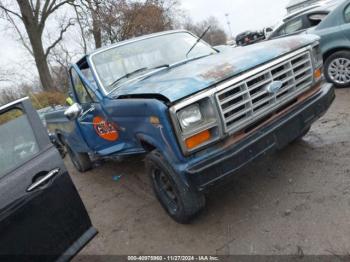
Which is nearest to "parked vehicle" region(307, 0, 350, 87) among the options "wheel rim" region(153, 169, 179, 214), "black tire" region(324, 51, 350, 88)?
"black tire" region(324, 51, 350, 88)

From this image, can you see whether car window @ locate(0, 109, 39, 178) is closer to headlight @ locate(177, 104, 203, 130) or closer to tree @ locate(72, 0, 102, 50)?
headlight @ locate(177, 104, 203, 130)

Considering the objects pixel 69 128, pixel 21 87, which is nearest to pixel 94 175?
pixel 69 128

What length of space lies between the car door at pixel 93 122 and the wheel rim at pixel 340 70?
4.62m

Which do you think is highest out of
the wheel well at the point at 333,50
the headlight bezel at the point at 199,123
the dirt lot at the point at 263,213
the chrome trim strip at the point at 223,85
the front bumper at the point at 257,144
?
the chrome trim strip at the point at 223,85

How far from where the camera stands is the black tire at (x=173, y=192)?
2.91 metres

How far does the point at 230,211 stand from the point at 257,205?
0.94ft

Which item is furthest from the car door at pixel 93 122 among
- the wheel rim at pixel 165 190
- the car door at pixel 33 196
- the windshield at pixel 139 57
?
the car door at pixel 33 196

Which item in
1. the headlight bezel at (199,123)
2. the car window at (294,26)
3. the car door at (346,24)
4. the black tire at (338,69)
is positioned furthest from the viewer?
the car window at (294,26)

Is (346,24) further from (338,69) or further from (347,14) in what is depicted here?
(338,69)

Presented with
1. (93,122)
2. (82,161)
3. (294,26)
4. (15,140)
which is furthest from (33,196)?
(294,26)

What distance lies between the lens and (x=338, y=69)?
6250 mm

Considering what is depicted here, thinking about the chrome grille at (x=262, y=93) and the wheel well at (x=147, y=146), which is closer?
the chrome grille at (x=262, y=93)

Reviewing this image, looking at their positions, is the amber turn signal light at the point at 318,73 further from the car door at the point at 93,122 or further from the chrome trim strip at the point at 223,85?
the car door at the point at 93,122

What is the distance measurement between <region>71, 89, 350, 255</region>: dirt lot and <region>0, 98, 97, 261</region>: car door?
0.87 meters
